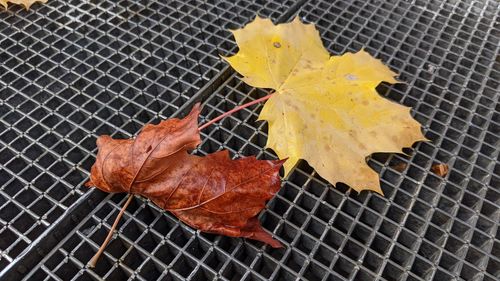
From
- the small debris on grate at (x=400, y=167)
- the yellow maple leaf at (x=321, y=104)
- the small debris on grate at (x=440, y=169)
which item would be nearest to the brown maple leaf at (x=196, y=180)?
the yellow maple leaf at (x=321, y=104)

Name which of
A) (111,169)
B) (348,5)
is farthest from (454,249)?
(348,5)

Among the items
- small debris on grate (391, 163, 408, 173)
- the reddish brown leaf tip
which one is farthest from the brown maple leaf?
small debris on grate (391, 163, 408, 173)

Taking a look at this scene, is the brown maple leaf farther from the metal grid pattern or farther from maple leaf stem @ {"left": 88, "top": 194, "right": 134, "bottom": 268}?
the metal grid pattern

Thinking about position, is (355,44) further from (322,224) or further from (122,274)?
(122,274)

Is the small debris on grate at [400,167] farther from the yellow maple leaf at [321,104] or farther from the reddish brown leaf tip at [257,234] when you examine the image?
the reddish brown leaf tip at [257,234]

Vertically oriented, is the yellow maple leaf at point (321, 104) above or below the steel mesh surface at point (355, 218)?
above

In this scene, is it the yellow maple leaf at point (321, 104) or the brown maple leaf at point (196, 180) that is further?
the yellow maple leaf at point (321, 104)
